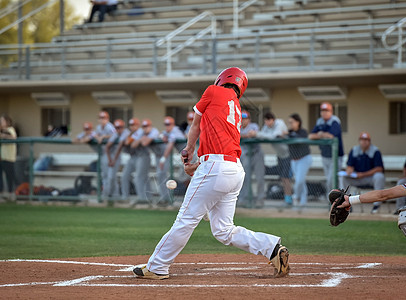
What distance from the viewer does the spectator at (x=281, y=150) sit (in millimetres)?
16359

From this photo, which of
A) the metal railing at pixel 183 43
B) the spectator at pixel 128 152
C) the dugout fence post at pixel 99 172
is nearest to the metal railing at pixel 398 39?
the metal railing at pixel 183 43

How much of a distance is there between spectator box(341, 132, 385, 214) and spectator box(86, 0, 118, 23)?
14833 mm

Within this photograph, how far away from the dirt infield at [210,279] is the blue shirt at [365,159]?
7074 millimetres

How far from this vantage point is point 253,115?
78.0 feet

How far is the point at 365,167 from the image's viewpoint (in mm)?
16203

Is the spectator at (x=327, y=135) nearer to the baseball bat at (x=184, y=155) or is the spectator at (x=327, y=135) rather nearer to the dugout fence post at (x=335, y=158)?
the dugout fence post at (x=335, y=158)

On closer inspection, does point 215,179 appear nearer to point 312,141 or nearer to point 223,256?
point 223,256

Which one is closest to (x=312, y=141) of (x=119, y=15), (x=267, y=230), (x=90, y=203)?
(x=267, y=230)

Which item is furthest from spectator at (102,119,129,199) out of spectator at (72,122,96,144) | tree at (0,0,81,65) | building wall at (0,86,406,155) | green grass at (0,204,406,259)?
tree at (0,0,81,65)

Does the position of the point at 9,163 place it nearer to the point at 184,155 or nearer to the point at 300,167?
the point at 300,167

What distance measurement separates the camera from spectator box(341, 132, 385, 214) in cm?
1600

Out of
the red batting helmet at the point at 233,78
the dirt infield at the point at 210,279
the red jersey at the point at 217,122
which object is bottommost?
the dirt infield at the point at 210,279

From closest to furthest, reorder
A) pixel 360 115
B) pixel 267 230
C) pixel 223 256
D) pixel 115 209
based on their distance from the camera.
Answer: pixel 223 256 → pixel 267 230 → pixel 115 209 → pixel 360 115

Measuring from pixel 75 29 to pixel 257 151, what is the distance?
1375cm
